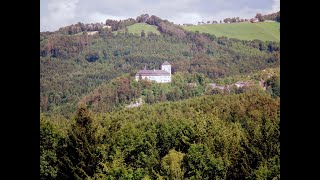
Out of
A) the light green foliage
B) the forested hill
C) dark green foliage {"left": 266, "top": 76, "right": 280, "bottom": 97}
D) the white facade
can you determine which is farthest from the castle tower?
the light green foliage

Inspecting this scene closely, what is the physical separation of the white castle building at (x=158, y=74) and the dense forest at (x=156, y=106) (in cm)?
28

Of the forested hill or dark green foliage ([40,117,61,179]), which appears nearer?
dark green foliage ([40,117,61,179])

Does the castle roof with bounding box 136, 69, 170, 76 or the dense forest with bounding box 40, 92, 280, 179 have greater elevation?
the castle roof with bounding box 136, 69, 170, 76

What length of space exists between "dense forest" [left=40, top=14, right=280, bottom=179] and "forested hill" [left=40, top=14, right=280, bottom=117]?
0.16 feet

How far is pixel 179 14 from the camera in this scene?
20.9m

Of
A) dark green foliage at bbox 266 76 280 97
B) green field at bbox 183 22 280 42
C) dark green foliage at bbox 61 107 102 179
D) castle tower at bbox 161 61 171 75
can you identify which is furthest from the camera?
green field at bbox 183 22 280 42

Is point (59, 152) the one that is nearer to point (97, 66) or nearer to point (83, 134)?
point (83, 134)

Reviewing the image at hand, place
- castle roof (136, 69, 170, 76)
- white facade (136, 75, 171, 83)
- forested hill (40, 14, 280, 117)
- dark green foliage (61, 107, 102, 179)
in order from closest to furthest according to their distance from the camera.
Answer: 1. dark green foliage (61, 107, 102, 179)
2. forested hill (40, 14, 280, 117)
3. white facade (136, 75, 171, 83)
4. castle roof (136, 69, 170, 76)

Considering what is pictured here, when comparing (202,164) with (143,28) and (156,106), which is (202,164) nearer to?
(156,106)

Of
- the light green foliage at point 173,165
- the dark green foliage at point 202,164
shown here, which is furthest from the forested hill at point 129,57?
the dark green foliage at point 202,164

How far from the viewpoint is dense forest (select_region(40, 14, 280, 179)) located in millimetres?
9617

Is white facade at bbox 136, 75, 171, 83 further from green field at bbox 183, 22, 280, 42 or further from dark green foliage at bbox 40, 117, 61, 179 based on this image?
dark green foliage at bbox 40, 117, 61, 179
